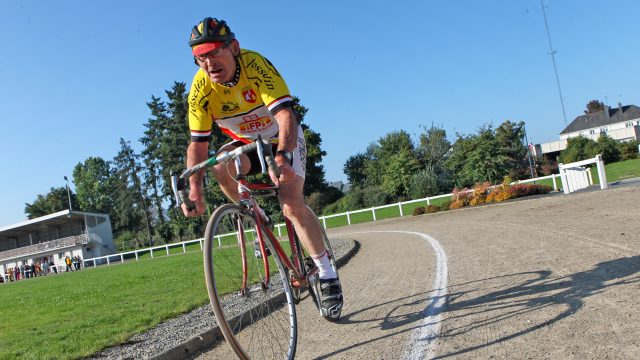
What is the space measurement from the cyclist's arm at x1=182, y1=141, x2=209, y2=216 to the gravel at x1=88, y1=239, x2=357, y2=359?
1562 millimetres

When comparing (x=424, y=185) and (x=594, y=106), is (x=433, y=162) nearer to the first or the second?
(x=424, y=185)

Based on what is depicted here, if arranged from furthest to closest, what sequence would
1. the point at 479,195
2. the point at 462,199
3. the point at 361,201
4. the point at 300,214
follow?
the point at 361,201, the point at 462,199, the point at 479,195, the point at 300,214

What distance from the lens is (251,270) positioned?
12.2ft

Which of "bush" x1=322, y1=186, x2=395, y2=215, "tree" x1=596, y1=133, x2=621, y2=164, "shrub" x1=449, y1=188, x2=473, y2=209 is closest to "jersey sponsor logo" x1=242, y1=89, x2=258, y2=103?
"shrub" x1=449, y1=188, x2=473, y2=209

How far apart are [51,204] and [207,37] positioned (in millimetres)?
129343

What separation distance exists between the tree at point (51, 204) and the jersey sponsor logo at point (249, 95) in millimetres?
124730

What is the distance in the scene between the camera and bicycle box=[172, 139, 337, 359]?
11.2 feet

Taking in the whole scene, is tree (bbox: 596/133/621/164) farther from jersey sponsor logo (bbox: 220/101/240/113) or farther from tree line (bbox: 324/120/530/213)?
jersey sponsor logo (bbox: 220/101/240/113)

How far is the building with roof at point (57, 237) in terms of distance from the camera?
2491 inches

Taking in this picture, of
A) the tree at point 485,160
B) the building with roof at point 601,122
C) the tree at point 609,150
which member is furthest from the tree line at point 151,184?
the building with roof at point 601,122

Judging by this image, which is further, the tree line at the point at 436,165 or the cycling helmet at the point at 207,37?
the tree line at the point at 436,165

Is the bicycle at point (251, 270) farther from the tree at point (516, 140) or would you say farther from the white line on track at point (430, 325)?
the tree at point (516, 140)

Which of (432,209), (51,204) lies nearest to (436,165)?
(432,209)

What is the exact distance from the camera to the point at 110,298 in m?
10.8
